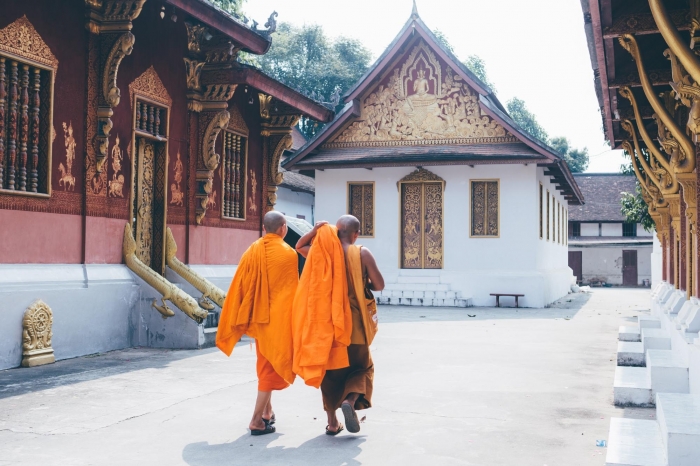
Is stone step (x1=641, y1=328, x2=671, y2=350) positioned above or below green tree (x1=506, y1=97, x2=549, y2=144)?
below

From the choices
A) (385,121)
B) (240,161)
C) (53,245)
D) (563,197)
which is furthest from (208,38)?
(563,197)

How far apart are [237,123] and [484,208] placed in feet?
33.6

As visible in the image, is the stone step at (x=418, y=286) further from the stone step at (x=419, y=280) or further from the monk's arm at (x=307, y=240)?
the monk's arm at (x=307, y=240)

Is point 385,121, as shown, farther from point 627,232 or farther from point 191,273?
point 627,232

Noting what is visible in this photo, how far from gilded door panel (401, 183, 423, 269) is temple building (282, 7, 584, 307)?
3 cm

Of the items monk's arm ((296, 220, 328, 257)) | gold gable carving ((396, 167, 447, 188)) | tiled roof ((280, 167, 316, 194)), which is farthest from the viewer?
tiled roof ((280, 167, 316, 194))

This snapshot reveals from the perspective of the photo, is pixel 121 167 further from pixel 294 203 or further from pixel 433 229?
pixel 294 203

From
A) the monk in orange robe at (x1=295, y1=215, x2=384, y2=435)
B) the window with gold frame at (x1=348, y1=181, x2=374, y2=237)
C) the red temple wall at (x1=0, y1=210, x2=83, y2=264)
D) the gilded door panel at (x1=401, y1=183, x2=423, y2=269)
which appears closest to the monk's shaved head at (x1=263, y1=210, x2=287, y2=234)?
the monk in orange robe at (x1=295, y1=215, x2=384, y2=435)

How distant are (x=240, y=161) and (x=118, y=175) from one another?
3.77 m

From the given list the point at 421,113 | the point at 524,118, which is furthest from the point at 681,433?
the point at 524,118

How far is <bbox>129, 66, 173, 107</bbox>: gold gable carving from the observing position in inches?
426

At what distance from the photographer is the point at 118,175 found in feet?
34.4

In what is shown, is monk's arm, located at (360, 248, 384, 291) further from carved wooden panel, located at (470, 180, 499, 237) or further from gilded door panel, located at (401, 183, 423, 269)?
gilded door panel, located at (401, 183, 423, 269)

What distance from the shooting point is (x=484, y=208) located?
22000mm
